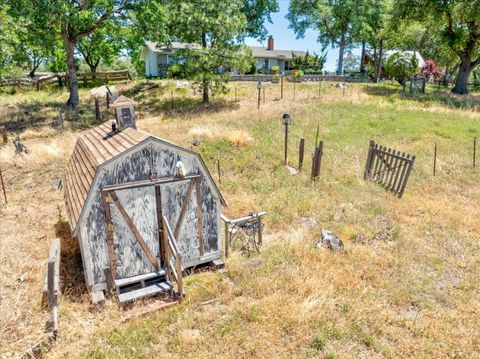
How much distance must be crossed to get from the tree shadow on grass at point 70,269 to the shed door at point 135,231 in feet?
3.05

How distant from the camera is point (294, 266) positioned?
7.81 m

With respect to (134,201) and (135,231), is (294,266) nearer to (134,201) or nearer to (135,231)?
(135,231)

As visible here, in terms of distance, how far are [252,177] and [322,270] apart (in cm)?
693

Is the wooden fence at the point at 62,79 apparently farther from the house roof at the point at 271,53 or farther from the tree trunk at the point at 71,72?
the house roof at the point at 271,53

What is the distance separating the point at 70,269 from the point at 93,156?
2901 millimetres

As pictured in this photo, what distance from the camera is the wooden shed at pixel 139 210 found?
22.3 feet

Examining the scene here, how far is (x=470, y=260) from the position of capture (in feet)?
27.6

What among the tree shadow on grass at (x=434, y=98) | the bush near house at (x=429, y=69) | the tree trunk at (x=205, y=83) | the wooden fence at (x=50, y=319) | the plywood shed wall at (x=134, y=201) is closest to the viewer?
the wooden fence at (x=50, y=319)

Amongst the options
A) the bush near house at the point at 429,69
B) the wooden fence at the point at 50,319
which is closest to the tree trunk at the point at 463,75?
the bush near house at the point at 429,69

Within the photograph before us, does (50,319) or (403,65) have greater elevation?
(403,65)

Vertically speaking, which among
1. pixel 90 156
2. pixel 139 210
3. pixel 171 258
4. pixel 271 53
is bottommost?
pixel 171 258

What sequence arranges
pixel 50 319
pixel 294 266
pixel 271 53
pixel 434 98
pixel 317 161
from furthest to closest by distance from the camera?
pixel 271 53 < pixel 434 98 < pixel 317 161 < pixel 294 266 < pixel 50 319

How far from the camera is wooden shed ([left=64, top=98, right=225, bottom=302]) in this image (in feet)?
22.3

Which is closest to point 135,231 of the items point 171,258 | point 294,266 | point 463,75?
point 171,258
